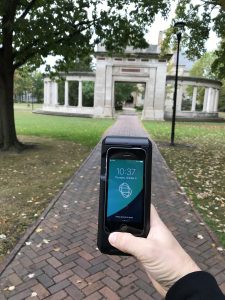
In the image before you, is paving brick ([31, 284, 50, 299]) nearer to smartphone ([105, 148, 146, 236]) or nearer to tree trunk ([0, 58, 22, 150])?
smartphone ([105, 148, 146, 236])

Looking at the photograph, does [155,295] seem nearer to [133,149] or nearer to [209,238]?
[209,238]

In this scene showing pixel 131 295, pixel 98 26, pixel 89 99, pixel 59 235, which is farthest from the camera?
pixel 89 99

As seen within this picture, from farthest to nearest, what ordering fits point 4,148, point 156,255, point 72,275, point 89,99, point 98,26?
point 89,99, point 98,26, point 4,148, point 72,275, point 156,255

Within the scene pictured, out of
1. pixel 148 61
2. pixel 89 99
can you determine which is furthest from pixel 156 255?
pixel 89 99

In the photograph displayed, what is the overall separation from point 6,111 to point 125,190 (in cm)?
1176

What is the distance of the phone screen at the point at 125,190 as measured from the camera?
1553mm

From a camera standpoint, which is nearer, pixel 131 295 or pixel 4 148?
pixel 131 295

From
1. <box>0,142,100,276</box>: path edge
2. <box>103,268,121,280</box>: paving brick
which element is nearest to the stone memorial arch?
<box>0,142,100,276</box>: path edge

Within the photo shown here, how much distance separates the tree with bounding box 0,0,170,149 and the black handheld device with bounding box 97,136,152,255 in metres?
10.6

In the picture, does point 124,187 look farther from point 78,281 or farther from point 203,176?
point 203,176

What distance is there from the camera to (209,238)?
5.22m

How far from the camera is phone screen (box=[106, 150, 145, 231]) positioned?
1.55m

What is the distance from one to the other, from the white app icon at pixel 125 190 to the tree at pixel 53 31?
34.9 ft

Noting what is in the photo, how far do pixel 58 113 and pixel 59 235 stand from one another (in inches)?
1491
